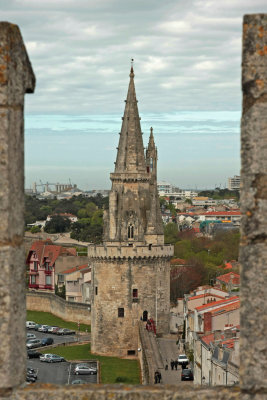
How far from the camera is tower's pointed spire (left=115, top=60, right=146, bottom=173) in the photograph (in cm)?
5119

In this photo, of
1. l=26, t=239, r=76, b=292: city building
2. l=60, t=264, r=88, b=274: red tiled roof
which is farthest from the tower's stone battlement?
l=26, t=239, r=76, b=292: city building

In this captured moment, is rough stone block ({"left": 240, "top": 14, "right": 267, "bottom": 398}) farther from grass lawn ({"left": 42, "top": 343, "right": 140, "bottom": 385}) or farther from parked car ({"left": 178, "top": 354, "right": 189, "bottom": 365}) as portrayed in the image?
parked car ({"left": 178, "top": 354, "right": 189, "bottom": 365})

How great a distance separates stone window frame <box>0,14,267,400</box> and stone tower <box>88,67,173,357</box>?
147ft

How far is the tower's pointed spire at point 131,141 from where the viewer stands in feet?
168

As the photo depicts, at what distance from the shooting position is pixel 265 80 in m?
6.06

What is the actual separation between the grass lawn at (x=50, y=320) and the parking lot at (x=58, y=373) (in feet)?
48.3

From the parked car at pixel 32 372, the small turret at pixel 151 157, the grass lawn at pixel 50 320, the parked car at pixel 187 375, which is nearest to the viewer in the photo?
the parked car at pixel 187 375

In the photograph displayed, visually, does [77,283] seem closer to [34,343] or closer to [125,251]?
[34,343]

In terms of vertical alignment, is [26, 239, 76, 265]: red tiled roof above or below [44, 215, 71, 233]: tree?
below

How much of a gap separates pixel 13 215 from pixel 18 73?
0.99 metres

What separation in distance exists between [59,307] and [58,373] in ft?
88.7

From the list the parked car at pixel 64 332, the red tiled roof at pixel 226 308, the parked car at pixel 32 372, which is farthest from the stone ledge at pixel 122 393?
the parked car at pixel 64 332

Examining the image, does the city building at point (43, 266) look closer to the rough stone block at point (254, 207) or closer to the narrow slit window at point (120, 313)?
Answer: the narrow slit window at point (120, 313)

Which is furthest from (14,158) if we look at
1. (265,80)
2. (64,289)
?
(64,289)
